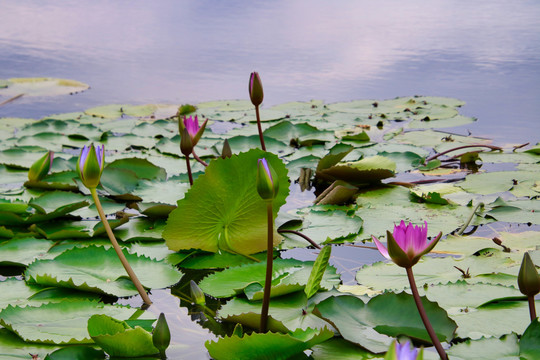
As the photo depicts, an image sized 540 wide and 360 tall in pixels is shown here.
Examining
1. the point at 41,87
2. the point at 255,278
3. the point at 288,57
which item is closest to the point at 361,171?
the point at 255,278

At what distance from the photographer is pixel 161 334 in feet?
2.93

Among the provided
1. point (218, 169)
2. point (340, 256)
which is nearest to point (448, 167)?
point (340, 256)

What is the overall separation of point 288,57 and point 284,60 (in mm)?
210

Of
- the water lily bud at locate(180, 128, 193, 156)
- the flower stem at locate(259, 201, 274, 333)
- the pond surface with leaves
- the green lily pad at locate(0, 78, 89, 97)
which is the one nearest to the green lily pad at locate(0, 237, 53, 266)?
the pond surface with leaves

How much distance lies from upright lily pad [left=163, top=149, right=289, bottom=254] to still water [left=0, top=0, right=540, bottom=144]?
1.70 m

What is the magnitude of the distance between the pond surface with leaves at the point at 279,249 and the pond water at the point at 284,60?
0.08 m

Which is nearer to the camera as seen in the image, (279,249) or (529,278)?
(529,278)

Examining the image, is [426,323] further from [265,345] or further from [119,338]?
[119,338]

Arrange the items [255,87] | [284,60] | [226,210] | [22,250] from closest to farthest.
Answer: [226,210] < [22,250] < [255,87] < [284,60]

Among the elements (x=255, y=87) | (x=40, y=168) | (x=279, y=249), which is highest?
(x=255, y=87)

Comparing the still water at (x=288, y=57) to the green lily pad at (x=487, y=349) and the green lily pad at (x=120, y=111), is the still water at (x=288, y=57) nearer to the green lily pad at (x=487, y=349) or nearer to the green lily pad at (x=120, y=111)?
the green lily pad at (x=120, y=111)

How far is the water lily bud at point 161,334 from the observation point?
888 millimetres

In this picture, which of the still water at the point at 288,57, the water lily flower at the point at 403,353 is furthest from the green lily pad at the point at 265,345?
the still water at the point at 288,57

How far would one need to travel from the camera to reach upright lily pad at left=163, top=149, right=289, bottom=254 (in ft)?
4.13
